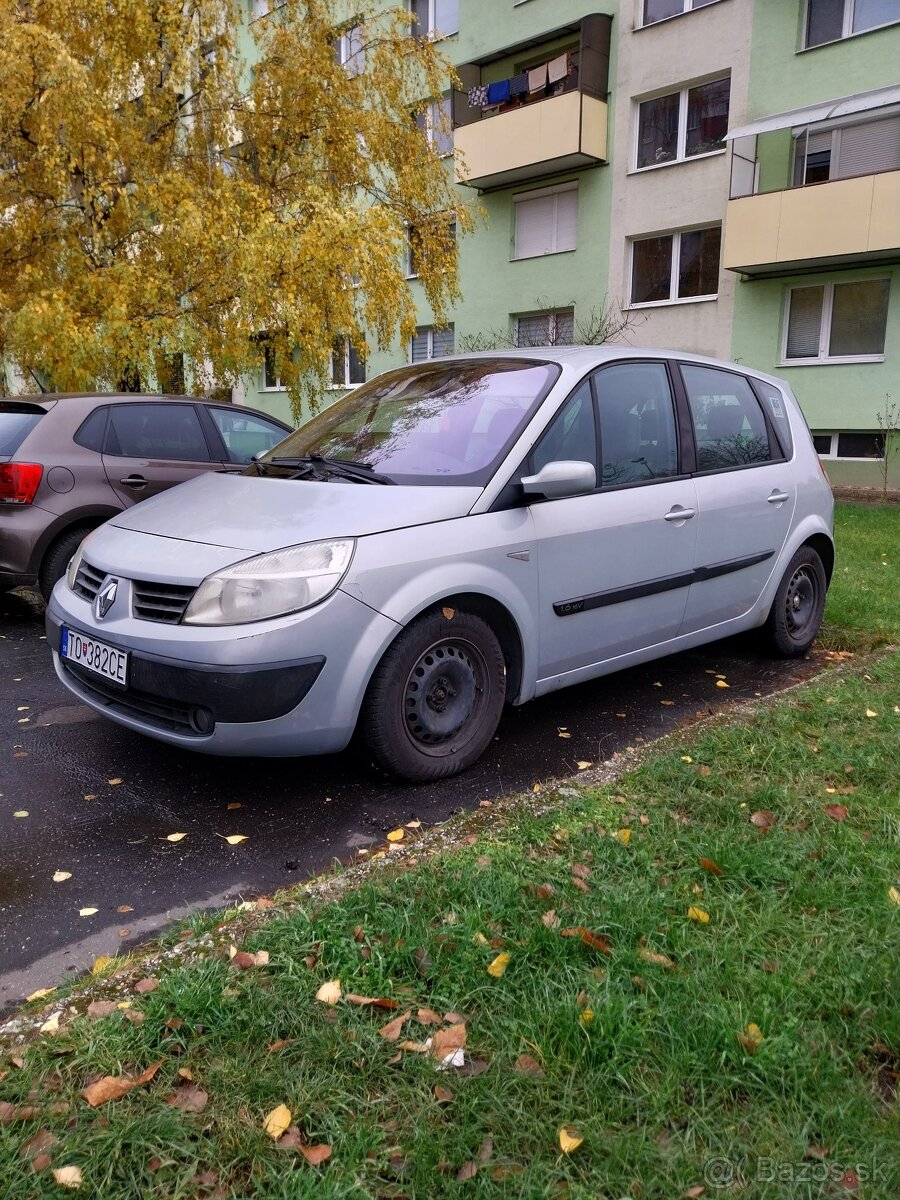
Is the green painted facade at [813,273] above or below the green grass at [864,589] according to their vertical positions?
above

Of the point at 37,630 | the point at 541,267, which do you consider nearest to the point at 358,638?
the point at 37,630

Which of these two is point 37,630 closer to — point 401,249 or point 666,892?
point 666,892

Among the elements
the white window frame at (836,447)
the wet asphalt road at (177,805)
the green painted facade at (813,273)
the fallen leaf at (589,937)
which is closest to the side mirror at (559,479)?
the wet asphalt road at (177,805)

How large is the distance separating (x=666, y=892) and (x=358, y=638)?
4.44ft

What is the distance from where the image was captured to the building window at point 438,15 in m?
22.4

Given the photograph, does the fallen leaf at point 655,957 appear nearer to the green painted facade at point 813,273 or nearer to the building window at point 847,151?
the green painted facade at point 813,273

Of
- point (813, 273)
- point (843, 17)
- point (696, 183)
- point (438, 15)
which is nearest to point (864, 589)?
point (813, 273)

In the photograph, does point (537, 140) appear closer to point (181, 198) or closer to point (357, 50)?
point (357, 50)

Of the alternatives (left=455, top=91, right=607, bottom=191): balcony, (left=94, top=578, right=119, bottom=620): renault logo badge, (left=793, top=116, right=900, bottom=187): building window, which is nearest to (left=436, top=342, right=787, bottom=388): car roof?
(left=94, top=578, right=119, bottom=620): renault logo badge

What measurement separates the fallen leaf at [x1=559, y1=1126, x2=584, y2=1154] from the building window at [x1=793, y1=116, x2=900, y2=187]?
1689 cm

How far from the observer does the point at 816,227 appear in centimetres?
1589

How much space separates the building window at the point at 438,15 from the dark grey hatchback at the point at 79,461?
63.5ft

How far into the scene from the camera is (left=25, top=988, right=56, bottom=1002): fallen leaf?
2.40 meters

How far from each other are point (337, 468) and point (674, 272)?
17.1 m
